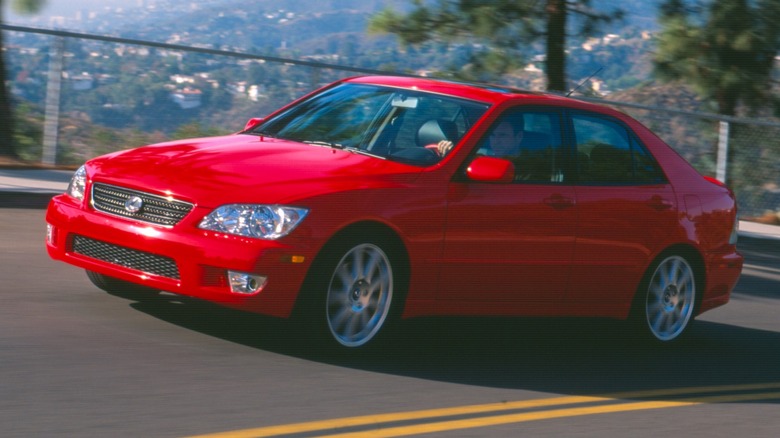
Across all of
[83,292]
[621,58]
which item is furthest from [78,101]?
[621,58]

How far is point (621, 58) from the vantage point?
23312mm

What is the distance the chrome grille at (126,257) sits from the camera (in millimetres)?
7031

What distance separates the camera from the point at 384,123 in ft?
26.4

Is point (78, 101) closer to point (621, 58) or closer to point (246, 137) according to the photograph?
point (246, 137)

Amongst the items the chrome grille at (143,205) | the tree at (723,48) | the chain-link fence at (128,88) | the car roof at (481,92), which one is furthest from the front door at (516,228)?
the tree at (723,48)

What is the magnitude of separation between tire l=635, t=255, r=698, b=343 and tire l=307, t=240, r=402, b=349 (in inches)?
88.0

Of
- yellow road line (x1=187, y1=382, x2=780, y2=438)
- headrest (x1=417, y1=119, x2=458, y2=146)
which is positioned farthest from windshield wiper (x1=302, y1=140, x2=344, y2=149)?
yellow road line (x1=187, y1=382, x2=780, y2=438)

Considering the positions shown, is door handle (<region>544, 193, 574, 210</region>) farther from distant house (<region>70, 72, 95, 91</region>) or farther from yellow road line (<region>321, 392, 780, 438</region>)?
distant house (<region>70, 72, 95, 91</region>)

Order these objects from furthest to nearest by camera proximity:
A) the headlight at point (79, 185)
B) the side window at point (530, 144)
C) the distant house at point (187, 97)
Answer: the distant house at point (187, 97) < the side window at point (530, 144) < the headlight at point (79, 185)

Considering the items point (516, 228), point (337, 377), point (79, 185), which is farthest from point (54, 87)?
point (337, 377)

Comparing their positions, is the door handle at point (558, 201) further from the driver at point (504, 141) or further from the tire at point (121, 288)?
the tire at point (121, 288)

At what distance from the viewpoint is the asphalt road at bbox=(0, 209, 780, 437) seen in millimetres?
5871

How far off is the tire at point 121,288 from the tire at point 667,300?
10.6 ft

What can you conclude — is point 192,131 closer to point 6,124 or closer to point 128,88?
Answer: point 128,88
